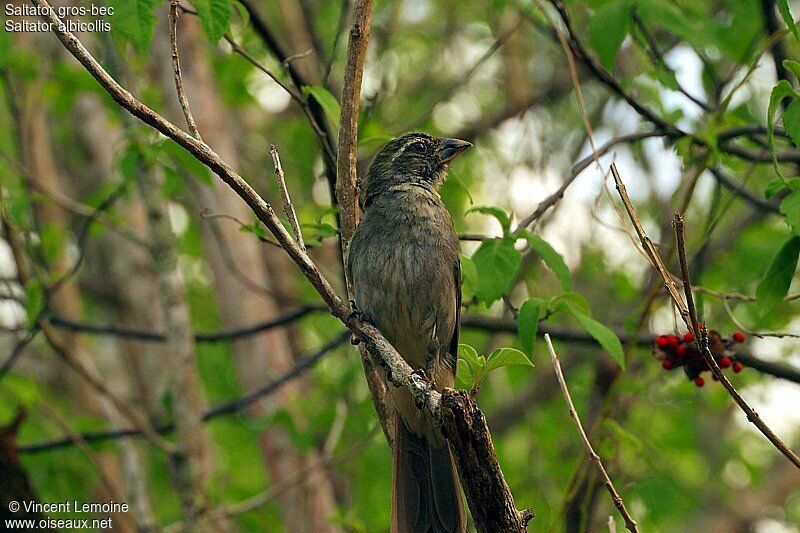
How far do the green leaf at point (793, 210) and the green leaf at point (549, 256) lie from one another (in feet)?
2.78

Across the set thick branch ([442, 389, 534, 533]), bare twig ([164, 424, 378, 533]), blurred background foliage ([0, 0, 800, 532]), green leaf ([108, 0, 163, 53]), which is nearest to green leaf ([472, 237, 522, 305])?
blurred background foliage ([0, 0, 800, 532])

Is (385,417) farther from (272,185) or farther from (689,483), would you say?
(689,483)

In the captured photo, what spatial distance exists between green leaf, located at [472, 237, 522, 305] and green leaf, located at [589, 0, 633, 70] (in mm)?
948

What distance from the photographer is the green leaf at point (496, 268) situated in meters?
3.17

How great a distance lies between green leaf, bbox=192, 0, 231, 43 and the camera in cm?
301

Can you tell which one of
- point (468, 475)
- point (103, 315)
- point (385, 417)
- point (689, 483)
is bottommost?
point (468, 475)

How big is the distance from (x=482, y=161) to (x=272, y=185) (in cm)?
243

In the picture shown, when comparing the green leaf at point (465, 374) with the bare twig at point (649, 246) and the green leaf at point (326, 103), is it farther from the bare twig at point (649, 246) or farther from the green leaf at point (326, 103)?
the green leaf at point (326, 103)

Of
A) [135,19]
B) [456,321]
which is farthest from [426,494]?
[135,19]

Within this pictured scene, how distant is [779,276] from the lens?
111 inches

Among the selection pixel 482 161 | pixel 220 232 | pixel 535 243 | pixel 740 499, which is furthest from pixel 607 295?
pixel 535 243

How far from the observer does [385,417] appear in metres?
3.38

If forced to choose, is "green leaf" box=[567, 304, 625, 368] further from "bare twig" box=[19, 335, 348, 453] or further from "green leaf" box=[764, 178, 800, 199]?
"bare twig" box=[19, 335, 348, 453]

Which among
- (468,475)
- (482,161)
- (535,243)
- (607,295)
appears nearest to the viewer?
(468,475)
